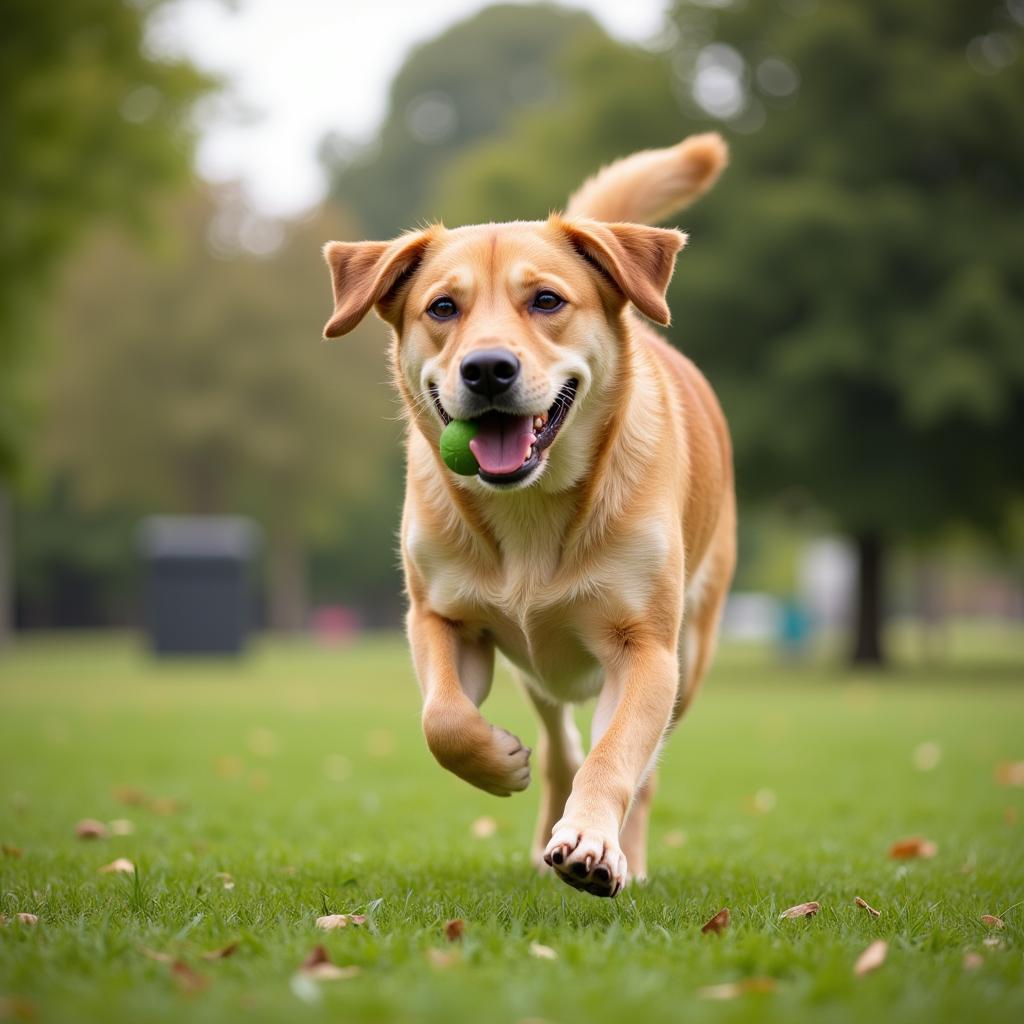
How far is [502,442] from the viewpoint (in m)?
4.09

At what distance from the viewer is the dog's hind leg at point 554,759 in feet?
16.9

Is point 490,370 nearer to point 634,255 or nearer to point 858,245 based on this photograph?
point 634,255

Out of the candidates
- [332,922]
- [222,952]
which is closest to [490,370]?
[332,922]

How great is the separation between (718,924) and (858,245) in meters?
18.4

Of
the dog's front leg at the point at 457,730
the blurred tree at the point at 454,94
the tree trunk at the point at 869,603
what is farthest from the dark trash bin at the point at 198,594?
the blurred tree at the point at 454,94

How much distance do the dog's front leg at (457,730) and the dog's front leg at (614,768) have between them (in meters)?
0.28

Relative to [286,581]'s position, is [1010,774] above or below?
above

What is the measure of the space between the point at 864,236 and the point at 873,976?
61.9 ft

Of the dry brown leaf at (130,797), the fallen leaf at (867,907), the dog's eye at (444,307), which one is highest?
the dog's eye at (444,307)

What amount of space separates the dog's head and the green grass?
1.38m

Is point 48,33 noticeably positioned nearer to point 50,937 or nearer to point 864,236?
point 864,236

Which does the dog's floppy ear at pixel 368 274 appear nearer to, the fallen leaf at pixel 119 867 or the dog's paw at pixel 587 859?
the dog's paw at pixel 587 859

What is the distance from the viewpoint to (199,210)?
36.8 meters

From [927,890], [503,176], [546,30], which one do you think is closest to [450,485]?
[927,890]
